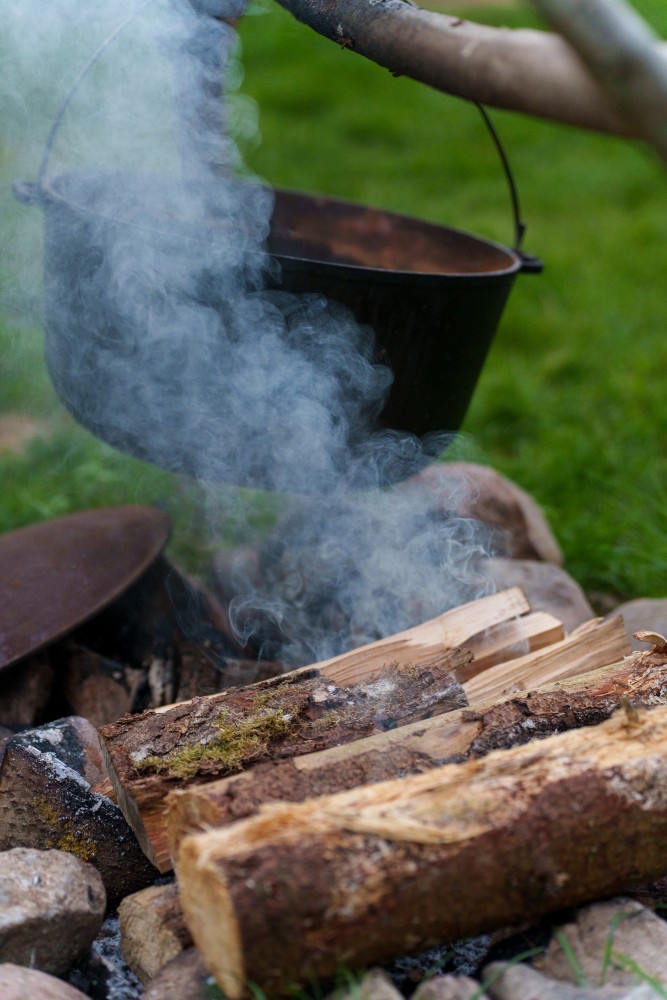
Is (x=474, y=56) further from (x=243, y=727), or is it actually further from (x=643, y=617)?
(x=643, y=617)

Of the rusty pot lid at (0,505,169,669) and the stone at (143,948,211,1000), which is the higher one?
the stone at (143,948,211,1000)

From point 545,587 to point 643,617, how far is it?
11.3 inches

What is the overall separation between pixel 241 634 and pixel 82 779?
0.89 m

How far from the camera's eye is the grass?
12.4 feet

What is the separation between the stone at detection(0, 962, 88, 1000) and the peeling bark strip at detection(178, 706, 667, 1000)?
24 centimetres

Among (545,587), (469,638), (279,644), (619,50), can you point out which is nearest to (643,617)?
(545,587)

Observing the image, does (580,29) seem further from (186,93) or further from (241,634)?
(186,93)

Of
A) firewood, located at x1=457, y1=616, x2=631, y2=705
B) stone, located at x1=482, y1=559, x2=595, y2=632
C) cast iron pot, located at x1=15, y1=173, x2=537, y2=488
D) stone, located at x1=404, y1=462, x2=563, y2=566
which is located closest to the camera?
firewood, located at x1=457, y1=616, x2=631, y2=705

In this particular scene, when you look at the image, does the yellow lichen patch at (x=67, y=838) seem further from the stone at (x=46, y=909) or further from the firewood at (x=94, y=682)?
the firewood at (x=94, y=682)

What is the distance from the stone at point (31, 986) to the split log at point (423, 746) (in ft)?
0.82

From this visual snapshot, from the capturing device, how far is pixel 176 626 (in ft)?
8.90

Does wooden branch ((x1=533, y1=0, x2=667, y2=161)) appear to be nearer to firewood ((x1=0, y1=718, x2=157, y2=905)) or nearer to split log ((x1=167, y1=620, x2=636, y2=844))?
split log ((x1=167, y1=620, x2=636, y2=844))

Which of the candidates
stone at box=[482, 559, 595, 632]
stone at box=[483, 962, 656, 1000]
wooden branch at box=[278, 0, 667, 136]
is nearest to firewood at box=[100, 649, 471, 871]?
stone at box=[483, 962, 656, 1000]

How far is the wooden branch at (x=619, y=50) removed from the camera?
2.46 ft
